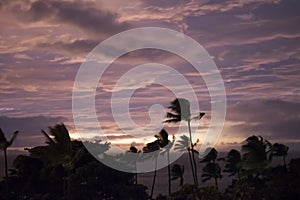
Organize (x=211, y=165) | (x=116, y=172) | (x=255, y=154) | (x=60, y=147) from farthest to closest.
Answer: (x=211, y=165), (x=116, y=172), (x=255, y=154), (x=60, y=147)

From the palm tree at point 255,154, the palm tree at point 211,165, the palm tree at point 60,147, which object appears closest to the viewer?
the palm tree at point 60,147

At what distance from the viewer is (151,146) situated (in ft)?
226

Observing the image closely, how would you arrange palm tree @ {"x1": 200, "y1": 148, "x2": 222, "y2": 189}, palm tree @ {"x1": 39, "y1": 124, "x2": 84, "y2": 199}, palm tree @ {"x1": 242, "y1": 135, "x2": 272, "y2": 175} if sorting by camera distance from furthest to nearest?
palm tree @ {"x1": 200, "y1": 148, "x2": 222, "y2": 189}
palm tree @ {"x1": 242, "y1": 135, "x2": 272, "y2": 175}
palm tree @ {"x1": 39, "y1": 124, "x2": 84, "y2": 199}

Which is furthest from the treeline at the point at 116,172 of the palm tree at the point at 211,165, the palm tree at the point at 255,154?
the palm tree at the point at 211,165

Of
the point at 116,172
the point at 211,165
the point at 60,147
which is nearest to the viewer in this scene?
the point at 60,147

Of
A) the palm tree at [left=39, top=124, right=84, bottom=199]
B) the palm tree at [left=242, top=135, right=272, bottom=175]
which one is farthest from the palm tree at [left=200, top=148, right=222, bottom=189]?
the palm tree at [left=39, top=124, right=84, bottom=199]

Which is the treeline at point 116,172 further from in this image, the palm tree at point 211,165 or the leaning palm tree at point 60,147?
the palm tree at point 211,165

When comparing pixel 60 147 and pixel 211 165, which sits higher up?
pixel 60 147

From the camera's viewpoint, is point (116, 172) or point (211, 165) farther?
point (211, 165)

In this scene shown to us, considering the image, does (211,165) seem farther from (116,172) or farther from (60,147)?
(60,147)

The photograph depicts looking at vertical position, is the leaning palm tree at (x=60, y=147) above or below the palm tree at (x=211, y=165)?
above

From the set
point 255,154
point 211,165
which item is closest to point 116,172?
point 255,154

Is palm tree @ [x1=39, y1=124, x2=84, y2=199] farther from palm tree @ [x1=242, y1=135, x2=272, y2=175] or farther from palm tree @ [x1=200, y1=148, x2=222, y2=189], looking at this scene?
palm tree @ [x1=200, y1=148, x2=222, y2=189]

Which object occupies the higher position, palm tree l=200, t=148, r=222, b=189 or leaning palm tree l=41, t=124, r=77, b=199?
leaning palm tree l=41, t=124, r=77, b=199
